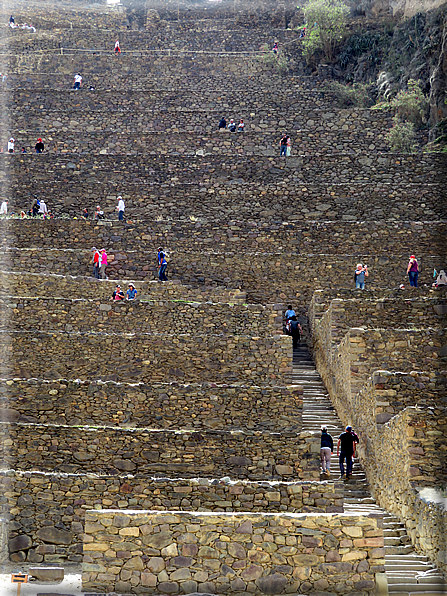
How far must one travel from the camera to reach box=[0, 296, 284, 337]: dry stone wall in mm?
19094

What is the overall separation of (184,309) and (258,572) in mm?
10187

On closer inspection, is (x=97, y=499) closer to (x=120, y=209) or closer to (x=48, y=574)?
(x=48, y=574)

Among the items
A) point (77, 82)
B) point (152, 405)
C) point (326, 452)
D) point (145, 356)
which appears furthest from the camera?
point (77, 82)

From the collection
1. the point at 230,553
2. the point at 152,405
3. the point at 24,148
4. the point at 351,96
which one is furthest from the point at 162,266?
the point at 351,96

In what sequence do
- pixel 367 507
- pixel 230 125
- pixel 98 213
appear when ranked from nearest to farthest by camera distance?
1. pixel 367 507
2. pixel 98 213
3. pixel 230 125

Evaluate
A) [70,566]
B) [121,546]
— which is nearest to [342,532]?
[121,546]

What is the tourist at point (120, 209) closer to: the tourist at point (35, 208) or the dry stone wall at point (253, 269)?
the tourist at point (35, 208)

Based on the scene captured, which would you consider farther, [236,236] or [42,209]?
[42,209]

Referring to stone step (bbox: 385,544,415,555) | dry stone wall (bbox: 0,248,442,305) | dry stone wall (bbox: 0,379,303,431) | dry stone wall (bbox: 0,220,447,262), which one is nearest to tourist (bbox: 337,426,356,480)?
dry stone wall (bbox: 0,379,303,431)

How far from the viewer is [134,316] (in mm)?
19312

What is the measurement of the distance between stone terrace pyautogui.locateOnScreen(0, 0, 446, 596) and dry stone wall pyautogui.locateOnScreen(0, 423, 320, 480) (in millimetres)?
30

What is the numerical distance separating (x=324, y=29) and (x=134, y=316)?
2247 cm

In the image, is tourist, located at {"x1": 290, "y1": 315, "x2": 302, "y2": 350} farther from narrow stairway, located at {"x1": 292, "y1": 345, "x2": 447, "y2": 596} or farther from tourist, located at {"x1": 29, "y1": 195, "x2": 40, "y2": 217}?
tourist, located at {"x1": 29, "y1": 195, "x2": 40, "y2": 217}

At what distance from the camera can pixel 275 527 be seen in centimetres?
970
